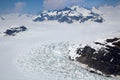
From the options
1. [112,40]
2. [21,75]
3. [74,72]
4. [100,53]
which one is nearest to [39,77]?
[21,75]

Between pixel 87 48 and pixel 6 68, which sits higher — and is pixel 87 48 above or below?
above

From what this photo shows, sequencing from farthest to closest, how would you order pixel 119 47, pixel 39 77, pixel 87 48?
Answer: pixel 87 48, pixel 119 47, pixel 39 77

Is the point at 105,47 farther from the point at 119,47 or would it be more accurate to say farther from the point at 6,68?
the point at 6,68

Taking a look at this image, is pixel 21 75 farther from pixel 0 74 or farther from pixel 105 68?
pixel 105 68

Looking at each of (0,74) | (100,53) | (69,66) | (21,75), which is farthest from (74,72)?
(0,74)

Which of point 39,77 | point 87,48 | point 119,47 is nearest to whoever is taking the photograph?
point 39,77

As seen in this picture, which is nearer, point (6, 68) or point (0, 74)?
point (0, 74)
